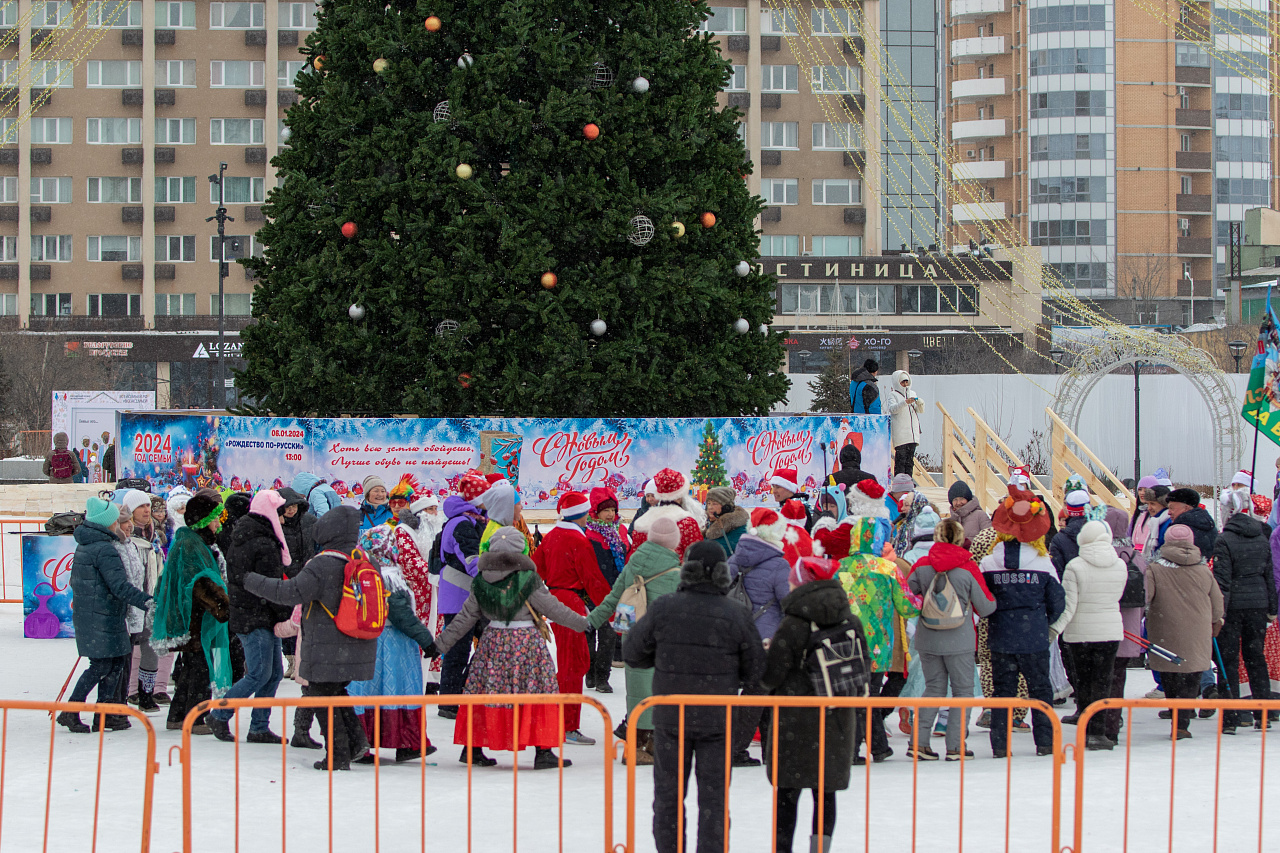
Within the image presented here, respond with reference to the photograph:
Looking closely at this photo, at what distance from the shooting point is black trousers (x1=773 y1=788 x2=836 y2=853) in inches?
236

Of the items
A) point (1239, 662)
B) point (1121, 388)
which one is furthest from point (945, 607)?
point (1121, 388)

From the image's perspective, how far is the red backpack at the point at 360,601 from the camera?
7.57m

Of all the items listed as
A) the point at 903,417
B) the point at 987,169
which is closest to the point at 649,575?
the point at 903,417

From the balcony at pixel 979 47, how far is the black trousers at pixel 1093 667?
79551 mm

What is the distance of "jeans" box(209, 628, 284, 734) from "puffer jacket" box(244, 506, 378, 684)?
2.66 ft

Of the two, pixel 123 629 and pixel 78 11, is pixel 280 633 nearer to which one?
pixel 123 629

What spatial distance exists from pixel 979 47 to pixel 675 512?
79961 millimetres

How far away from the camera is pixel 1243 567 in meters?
9.67

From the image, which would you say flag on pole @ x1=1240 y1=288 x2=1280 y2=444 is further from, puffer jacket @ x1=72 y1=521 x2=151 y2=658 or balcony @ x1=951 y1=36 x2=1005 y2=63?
balcony @ x1=951 y1=36 x2=1005 y2=63

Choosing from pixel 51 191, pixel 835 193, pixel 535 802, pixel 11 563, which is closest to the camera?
pixel 535 802

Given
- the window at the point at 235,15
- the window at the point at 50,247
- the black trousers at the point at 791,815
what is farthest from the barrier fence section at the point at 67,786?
the window at the point at 50,247

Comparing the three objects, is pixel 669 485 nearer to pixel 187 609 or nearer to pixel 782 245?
pixel 187 609

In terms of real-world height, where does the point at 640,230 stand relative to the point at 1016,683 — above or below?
above

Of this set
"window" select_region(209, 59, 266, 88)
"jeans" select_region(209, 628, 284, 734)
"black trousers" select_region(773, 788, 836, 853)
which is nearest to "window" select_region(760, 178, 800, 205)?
"window" select_region(209, 59, 266, 88)
